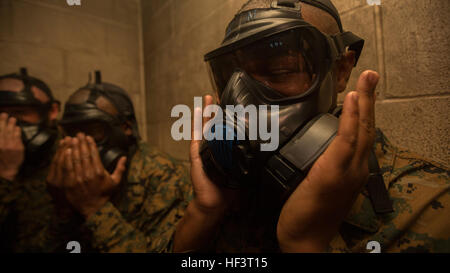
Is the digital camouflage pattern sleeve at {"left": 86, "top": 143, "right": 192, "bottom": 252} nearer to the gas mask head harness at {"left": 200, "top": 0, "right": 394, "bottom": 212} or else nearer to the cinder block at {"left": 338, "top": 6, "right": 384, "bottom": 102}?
the gas mask head harness at {"left": 200, "top": 0, "right": 394, "bottom": 212}

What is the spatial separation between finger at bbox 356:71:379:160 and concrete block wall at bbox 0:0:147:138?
127cm

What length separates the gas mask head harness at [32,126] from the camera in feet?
3.88

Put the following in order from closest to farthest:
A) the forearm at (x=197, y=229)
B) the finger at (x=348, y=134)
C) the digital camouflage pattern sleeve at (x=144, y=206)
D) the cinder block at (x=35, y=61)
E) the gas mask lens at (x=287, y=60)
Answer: the finger at (x=348, y=134)
the gas mask lens at (x=287, y=60)
the forearm at (x=197, y=229)
the digital camouflage pattern sleeve at (x=144, y=206)
the cinder block at (x=35, y=61)

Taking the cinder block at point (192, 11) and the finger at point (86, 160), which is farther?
the cinder block at point (192, 11)

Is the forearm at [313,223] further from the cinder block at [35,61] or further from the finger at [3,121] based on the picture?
the cinder block at [35,61]

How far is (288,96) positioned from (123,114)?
44.6 inches

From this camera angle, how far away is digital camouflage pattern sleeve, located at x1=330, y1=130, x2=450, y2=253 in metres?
0.39

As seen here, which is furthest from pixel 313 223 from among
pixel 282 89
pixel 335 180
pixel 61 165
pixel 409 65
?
pixel 61 165

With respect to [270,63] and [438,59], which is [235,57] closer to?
[270,63]

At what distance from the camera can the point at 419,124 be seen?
61cm

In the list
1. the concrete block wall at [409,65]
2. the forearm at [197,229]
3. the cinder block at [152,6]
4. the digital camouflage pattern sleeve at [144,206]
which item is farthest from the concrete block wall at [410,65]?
the cinder block at [152,6]

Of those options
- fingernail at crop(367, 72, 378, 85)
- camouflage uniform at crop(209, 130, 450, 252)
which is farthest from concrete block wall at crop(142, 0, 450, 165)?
fingernail at crop(367, 72, 378, 85)

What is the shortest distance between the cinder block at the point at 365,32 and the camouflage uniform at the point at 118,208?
38.5 inches
